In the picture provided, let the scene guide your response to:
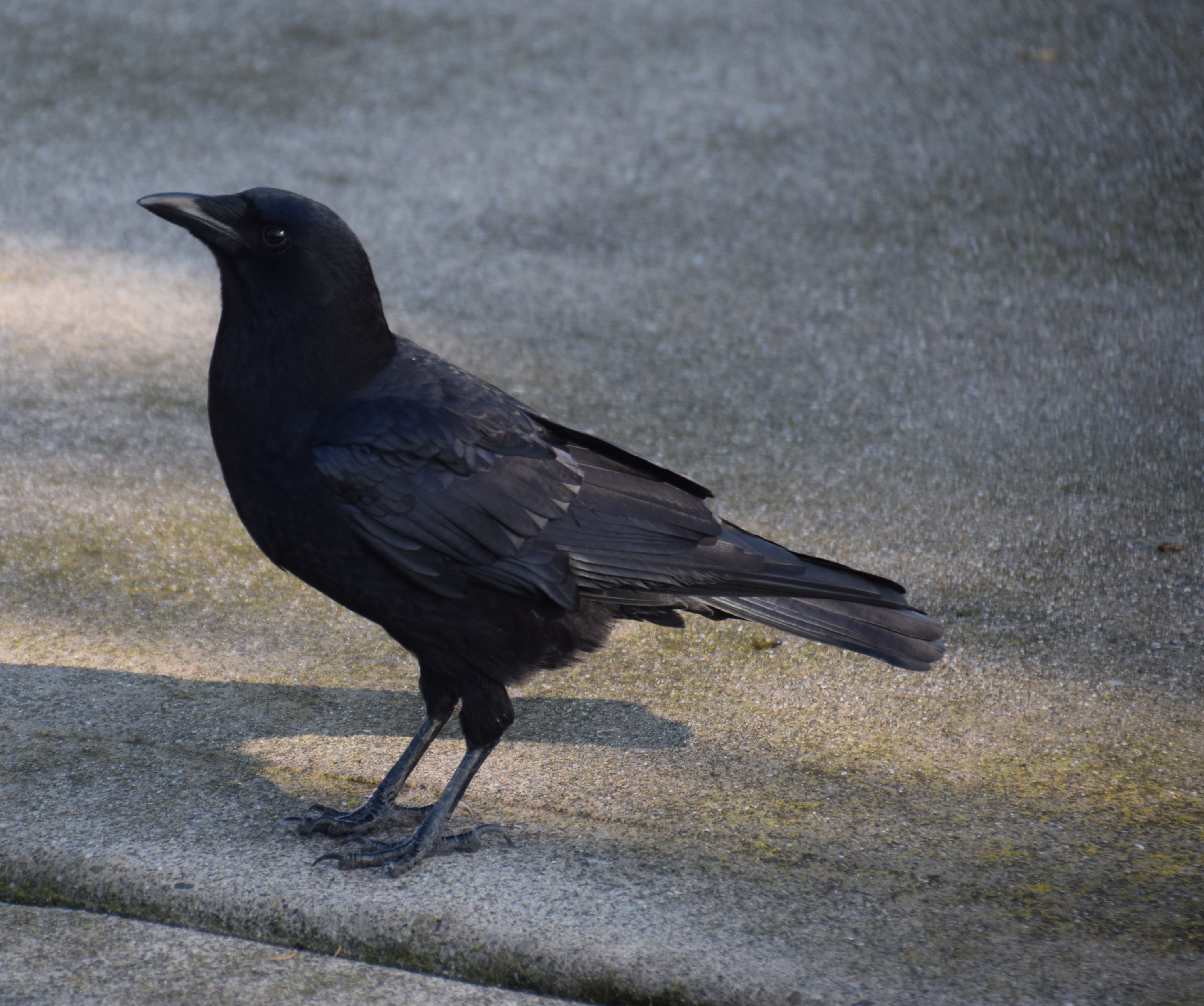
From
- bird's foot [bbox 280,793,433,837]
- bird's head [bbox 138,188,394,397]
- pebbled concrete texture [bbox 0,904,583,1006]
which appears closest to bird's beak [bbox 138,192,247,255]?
bird's head [bbox 138,188,394,397]

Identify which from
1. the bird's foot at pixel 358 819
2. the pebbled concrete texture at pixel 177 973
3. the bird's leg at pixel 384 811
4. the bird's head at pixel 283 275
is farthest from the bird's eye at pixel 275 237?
the pebbled concrete texture at pixel 177 973

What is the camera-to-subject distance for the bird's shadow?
2826 millimetres

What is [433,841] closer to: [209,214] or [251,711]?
[251,711]

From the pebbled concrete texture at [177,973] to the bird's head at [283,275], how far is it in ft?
3.59

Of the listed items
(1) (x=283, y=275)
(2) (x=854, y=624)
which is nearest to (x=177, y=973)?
(1) (x=283, y=275)

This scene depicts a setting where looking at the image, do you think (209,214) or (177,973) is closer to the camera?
(177,973)

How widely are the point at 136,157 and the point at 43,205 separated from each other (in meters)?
0.58

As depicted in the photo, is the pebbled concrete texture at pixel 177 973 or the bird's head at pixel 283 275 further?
the bird's head at pixel 283 275

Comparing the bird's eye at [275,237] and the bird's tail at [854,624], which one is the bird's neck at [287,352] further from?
the bird's tail at [854,624]

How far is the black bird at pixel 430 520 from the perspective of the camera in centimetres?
249

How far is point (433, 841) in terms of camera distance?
2.49m

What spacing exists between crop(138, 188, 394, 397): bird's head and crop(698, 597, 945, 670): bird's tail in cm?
97

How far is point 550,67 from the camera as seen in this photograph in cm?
690

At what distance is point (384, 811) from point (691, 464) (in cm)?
186
